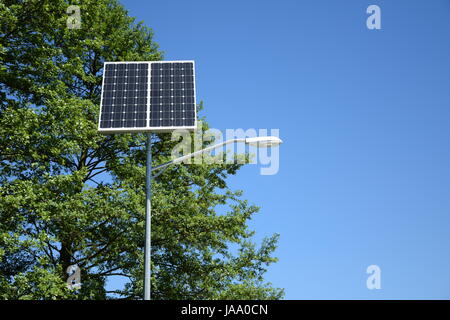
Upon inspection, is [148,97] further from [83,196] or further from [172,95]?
[83,196]

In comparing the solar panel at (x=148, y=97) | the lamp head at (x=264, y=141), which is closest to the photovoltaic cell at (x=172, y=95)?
the solar panel at (x=148, y=97)

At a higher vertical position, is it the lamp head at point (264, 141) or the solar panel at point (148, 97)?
the solar panel at point (148, 97)

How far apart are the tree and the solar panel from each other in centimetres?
445

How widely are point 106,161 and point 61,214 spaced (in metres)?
5.26

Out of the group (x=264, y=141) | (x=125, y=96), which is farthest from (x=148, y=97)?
(x=264, y=141)

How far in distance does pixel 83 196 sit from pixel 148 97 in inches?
231

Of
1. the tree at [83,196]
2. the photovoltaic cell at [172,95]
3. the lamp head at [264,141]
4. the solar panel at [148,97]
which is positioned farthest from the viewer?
the tree at [83,196]

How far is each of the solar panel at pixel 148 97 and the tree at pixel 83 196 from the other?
4.45 m

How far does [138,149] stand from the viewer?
22.9 metres

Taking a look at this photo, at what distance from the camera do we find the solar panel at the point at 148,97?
14016 mm

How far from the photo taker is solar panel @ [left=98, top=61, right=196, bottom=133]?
552 inches

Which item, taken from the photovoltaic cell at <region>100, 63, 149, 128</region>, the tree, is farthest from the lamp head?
the tree

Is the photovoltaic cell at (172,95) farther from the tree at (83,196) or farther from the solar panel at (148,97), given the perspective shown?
the tree at (83,196)
